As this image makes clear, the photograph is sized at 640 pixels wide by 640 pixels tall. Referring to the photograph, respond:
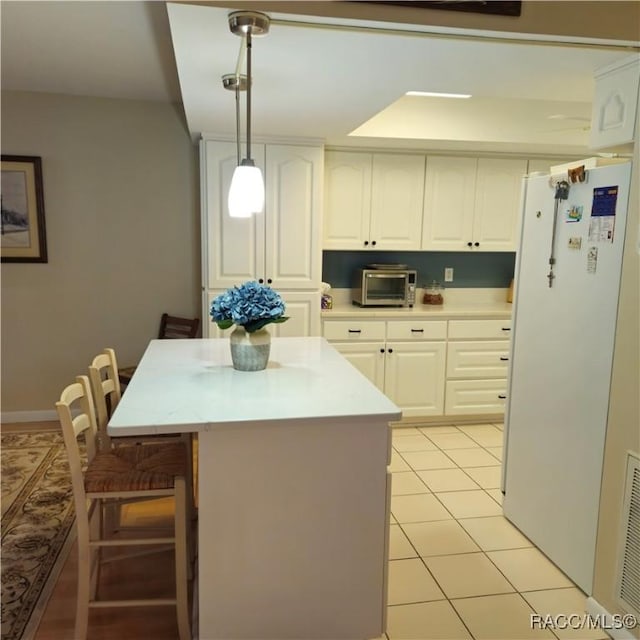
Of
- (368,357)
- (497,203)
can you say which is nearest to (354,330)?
(368,357)

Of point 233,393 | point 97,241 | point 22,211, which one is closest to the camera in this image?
point 233,393

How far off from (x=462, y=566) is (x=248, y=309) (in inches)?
60.0

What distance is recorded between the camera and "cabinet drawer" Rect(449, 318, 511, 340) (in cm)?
423

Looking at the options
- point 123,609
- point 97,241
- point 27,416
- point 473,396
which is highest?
point 97,241

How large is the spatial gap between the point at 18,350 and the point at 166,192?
161cm

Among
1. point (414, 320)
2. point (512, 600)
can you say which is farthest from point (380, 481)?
point (414, 320)

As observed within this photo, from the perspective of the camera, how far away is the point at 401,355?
13.7 ft

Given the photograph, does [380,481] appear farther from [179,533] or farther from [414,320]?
[414,320]

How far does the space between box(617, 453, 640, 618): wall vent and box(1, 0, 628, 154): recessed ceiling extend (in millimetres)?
1574

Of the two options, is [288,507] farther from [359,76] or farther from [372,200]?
[372,200]

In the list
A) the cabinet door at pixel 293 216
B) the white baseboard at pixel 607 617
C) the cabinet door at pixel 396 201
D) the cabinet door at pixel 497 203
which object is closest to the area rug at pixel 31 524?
the cabinet door at pixel 293 216

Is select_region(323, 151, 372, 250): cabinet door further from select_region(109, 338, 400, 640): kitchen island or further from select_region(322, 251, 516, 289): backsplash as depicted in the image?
select_region(109, 338, 400, 640): kitchen island

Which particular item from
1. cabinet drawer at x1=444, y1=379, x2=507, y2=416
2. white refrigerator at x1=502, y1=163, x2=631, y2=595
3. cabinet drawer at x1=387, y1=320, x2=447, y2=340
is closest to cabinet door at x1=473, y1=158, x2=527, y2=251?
cabinet drawer at x1=387, y1=320, x2=447, y2=340

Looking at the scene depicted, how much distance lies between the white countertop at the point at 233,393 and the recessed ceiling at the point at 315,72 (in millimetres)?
1226
